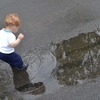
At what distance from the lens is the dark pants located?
3.56 metres

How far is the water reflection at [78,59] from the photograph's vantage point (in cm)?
363

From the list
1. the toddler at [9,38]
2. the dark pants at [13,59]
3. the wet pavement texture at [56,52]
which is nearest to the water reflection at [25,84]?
the wet pavement texture at [56,52]

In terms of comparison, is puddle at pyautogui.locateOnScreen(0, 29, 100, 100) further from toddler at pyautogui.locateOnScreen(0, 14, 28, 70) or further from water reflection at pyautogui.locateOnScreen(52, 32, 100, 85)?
toddler at pyautogui.locateOnScreen(0, 14, 28, 70)

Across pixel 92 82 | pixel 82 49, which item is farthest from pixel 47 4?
pixel 92 82

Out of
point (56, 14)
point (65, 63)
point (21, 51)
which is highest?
point (56, 14)

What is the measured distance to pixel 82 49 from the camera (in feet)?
13.2

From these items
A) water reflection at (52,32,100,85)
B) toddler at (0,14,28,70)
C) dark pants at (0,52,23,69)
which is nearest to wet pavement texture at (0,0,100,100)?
water reflection at (52,32,100,85)

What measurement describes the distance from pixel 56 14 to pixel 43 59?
1.35 meters

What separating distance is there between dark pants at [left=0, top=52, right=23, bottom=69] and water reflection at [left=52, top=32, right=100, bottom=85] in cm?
61

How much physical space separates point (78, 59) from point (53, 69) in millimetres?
449

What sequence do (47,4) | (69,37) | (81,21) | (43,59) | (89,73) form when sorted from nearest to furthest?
1. (89,73)
2. (43,59)
3. (69,37)
4. (81,21)
5. (47,4)

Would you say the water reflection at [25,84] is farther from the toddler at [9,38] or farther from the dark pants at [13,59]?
the toddler at [9,38]

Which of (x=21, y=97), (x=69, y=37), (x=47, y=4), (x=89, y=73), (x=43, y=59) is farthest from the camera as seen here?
(x=47, y=4)

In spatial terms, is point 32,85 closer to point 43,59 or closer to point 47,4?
point 43,59
